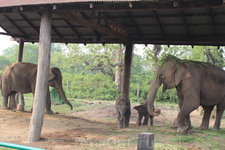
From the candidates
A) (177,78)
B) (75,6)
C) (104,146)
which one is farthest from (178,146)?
(75,6)

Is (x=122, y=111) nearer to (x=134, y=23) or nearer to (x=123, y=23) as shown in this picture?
(x=134, y=23)

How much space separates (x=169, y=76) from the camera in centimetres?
801

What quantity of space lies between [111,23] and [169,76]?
3.49 metres

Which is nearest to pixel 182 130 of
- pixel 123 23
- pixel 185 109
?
pixel 185 109

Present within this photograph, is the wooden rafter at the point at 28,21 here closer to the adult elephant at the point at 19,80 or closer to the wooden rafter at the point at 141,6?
the adult elephant at the point at 19,80

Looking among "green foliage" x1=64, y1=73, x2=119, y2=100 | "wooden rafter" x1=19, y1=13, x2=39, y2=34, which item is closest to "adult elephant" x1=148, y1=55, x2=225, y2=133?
"wooden rafter" x1=19, y1=13, x2=39, y2=34

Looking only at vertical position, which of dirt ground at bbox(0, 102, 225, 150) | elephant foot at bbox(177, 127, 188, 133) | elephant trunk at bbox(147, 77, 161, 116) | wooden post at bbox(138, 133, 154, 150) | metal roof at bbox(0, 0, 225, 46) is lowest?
dirt ground at bbox(0, 102, 225, 150)

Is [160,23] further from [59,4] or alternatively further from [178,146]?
[178,146]

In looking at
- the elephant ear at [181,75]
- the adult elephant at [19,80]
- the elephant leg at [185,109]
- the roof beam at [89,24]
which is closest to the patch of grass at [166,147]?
the elephant leg at [185,109]

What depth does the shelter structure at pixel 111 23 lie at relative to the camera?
7035 mm

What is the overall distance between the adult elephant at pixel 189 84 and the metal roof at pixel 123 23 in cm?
156

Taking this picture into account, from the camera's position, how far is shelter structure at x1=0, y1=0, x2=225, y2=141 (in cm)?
704

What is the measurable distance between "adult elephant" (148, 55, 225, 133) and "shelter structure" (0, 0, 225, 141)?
1541 mm

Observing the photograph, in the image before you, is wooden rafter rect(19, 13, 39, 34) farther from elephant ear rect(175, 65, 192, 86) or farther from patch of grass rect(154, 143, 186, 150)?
patch of grass rect(154, 143, 186, 150)
